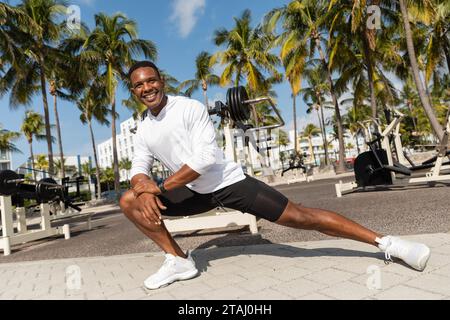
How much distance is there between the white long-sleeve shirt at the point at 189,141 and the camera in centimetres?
223

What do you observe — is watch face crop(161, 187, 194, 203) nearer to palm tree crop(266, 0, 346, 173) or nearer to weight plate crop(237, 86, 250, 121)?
weight plate crop(237, 86, 250, 121)

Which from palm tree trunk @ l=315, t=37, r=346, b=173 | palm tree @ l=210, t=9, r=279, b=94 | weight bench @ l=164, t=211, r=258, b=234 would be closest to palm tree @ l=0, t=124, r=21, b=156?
palm tree @ l=210, t=9, r=279, b=94

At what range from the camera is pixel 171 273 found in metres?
2.42

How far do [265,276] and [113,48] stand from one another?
68.8 ft

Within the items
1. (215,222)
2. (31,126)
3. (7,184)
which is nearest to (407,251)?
(215,222)

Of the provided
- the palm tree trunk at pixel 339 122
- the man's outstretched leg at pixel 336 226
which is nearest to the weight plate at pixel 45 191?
the man's outstretched leg at pixel 336 226

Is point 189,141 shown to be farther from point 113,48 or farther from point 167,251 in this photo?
point 113,48

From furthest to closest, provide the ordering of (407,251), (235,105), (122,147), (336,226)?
(122,147) → (235,105) → (336,226) → (407,251)

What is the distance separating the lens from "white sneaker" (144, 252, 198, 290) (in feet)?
7.73

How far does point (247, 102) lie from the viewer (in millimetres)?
4414

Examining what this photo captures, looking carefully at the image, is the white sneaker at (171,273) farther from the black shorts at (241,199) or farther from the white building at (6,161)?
the white building at (6,161)

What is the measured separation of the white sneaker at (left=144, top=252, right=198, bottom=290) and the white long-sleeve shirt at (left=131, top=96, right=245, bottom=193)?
0.57 meters
